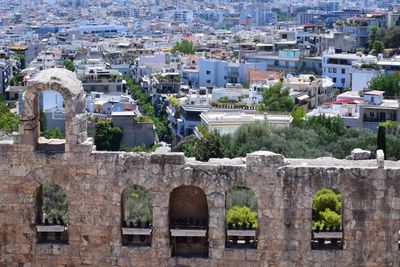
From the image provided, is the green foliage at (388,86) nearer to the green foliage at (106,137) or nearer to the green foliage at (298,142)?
the green foliage at (298,142)

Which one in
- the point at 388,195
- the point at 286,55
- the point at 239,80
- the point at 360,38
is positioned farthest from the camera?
the point at 360,38

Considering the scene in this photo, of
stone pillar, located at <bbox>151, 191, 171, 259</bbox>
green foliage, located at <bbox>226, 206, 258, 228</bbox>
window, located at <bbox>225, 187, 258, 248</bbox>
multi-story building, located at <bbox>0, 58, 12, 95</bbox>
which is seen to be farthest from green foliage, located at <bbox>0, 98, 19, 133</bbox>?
stone pillar, located at <bbox>151, 191, 171, 259</bbox>

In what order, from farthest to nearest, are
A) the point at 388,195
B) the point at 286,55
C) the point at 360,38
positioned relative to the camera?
the point at 360,38, the point at 286,55, the point at 388,195

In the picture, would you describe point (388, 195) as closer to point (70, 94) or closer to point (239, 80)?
point (70, 94)

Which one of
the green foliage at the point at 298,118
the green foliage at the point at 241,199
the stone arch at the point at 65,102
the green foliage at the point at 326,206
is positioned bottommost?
the green foliage at the point at 298,118

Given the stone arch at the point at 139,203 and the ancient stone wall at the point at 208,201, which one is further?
the stone arch at the point at 139,203

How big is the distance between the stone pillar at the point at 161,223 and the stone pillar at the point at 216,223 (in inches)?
41.3

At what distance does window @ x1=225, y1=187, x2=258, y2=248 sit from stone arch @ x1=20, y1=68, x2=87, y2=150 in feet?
14.4

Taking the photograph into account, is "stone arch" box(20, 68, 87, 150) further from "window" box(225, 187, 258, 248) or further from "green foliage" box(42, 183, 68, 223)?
"green foliage" box(42, 183, 68, 223)

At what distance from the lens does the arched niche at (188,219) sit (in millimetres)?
19609

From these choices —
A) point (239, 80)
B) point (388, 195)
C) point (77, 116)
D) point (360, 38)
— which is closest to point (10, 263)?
point (77, 116)

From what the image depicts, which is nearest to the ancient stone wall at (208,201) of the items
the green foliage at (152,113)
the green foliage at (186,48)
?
the green foliage at (152,113)

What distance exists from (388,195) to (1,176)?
9458 millimetres

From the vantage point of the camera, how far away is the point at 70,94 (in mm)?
19328
